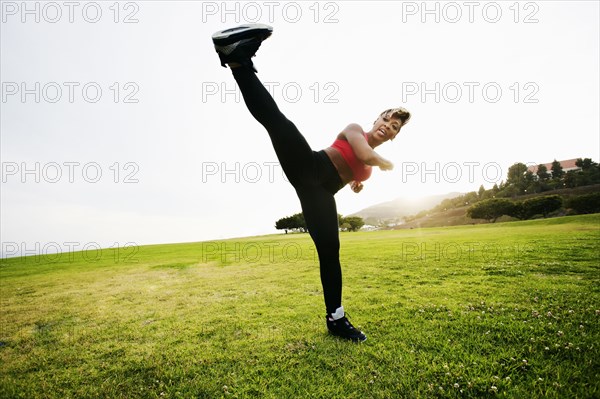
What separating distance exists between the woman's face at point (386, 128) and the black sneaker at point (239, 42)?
1.83 meters

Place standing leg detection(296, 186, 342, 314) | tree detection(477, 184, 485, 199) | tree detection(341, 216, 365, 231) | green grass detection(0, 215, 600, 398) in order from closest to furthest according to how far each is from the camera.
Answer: green grass detection(0, 215, 600, 398)
standing leg detection(296, 186, 342, 314)
tree detection(341, 216, 365, 231)
tree detection(477, 184, 485, 199)

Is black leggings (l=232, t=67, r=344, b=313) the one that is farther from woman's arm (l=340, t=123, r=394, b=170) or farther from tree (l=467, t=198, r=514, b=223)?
tree (l=467, t=198, r=514, b=223)

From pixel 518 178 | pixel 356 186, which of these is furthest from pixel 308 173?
pixel 518 178

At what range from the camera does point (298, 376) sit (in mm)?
2803

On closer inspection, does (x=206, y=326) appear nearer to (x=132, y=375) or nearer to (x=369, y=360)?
(x=132, y=375)

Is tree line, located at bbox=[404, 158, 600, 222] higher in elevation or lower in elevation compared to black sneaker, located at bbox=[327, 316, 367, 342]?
higher

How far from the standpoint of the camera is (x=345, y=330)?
3.62 metres

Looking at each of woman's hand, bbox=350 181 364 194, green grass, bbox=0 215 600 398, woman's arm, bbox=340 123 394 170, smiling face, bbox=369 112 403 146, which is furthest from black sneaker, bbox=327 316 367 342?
smiling face, bbox=369 112 403 146

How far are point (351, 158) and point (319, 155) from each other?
424mm

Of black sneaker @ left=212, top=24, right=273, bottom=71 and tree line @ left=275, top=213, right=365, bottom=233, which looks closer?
black sneaker @ left=212, top=24, right=273, bottom=71

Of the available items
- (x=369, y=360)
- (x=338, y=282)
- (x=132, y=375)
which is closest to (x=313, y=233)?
(x=338, y=282)

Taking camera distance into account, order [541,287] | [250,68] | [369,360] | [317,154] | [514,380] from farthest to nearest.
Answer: [541,287] → [317,154] → [250,68] → [369,360] → [514,380]

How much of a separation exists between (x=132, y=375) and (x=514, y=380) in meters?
4.05

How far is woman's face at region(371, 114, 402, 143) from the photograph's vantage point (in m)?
3.68
